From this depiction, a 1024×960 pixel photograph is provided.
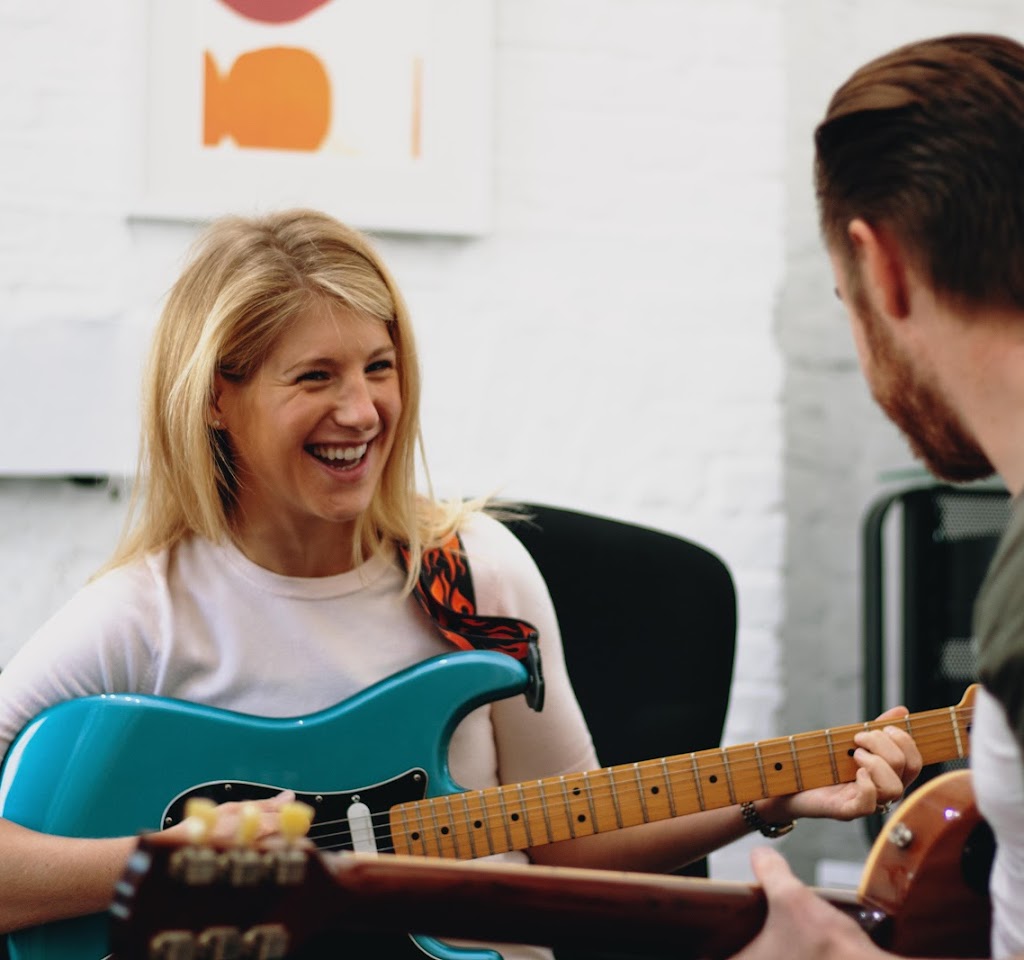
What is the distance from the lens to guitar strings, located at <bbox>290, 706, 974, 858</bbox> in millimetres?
1248

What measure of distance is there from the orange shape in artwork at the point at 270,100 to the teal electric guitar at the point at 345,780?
3.33ft

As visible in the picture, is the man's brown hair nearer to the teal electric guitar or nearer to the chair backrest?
the teal electric guitar

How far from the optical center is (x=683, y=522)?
2117 millimetres

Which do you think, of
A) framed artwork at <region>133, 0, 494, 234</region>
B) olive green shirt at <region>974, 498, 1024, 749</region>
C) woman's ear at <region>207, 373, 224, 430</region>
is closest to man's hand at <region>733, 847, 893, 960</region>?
olive green shirt at <region>974, 498, 1024, 749</region>

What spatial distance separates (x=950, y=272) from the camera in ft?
2.83

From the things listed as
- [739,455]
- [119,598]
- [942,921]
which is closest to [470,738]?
[119,598]

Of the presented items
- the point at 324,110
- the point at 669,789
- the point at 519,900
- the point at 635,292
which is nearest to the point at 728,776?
the point at 669,789

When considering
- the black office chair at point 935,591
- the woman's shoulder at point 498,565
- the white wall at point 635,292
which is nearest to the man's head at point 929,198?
the woman's shoulder at point 498,565

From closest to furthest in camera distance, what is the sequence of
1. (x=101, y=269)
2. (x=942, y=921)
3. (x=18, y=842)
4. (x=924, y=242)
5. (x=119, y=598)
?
1. (x=924, y=242)
2. (x=942, y=921)
3. (x=18, y=842)
4. (x=119, y=598)
5. (x=101, y=269)

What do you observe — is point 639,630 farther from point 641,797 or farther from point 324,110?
point 324,110

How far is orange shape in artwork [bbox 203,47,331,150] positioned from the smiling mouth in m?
0.78

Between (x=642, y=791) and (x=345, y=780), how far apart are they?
28 centimetres

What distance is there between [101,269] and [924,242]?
1.45 metres

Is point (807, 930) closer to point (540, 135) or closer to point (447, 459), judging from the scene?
point (447, 459)
